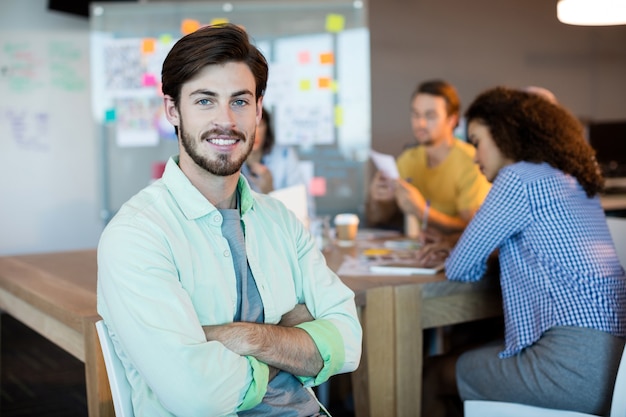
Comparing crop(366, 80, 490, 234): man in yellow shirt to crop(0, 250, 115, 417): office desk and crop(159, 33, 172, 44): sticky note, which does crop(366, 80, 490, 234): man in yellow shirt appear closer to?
crop(0, 250, 115, 417): office desk

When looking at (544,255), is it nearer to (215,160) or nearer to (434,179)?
(215,160)

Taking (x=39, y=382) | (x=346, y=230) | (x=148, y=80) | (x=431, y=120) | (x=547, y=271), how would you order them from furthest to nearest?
1. (x=148, y=80)
2. (x=39, y=382)
3. (x=431, y=120)
4. (x=346, y=230)
5. (x=547, y=271)

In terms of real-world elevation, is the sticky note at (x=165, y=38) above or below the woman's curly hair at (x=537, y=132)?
above

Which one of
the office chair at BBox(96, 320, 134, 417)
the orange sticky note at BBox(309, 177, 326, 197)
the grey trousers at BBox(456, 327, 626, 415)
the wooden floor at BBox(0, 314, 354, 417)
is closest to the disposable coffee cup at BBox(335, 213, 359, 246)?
the wooden floor at BBox(0, 314, 354, 417)

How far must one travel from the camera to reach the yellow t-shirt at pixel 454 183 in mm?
3324

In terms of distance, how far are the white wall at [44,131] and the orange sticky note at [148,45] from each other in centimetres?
56

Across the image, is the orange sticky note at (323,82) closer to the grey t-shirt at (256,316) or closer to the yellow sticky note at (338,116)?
the yellow sticky note at (338,116)

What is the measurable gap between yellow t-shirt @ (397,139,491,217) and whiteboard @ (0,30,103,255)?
257cm

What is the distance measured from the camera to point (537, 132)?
2307 mm

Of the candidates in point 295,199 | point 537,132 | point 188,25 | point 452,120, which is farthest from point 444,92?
point 188,25

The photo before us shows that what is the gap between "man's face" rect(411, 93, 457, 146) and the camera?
11.7 feet

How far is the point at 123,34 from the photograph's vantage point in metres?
4.91

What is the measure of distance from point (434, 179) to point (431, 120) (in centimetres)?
28

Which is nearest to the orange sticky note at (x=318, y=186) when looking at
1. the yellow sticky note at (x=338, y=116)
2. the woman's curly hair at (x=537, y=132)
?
the yellow sticky note at (x=338, y=116)
